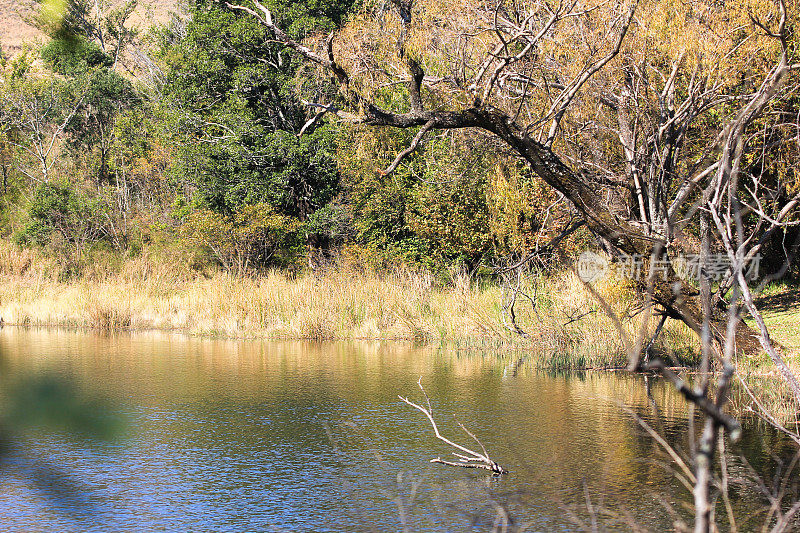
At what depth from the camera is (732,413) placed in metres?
7.68

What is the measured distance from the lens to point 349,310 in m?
13.8

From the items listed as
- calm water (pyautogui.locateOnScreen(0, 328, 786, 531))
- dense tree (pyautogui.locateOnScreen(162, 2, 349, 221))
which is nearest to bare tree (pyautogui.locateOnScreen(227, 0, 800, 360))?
calm water (pyautogui.locateOnScreen(0, 328, 786, 531))

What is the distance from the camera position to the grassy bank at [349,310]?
1098cm

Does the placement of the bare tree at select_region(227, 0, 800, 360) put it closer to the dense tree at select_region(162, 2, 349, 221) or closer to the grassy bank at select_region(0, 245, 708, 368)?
the grassy bank at select_region(0, 245, 708, 368)

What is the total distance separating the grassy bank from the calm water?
44.1 inches

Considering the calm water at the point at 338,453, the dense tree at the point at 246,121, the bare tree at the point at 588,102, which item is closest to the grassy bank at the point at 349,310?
the calm water at the point at 338,453

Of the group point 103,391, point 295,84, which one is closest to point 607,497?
point 103,391

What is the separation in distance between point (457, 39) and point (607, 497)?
7.30 metres

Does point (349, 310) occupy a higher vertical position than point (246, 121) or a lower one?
lower

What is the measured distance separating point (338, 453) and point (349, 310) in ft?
25.2

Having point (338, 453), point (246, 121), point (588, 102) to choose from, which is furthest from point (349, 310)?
point (338, 453)

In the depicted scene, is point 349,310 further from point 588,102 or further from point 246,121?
point 246,121

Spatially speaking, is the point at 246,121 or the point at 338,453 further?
the point at 246,121

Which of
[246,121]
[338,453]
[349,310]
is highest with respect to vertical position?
[246,121]
